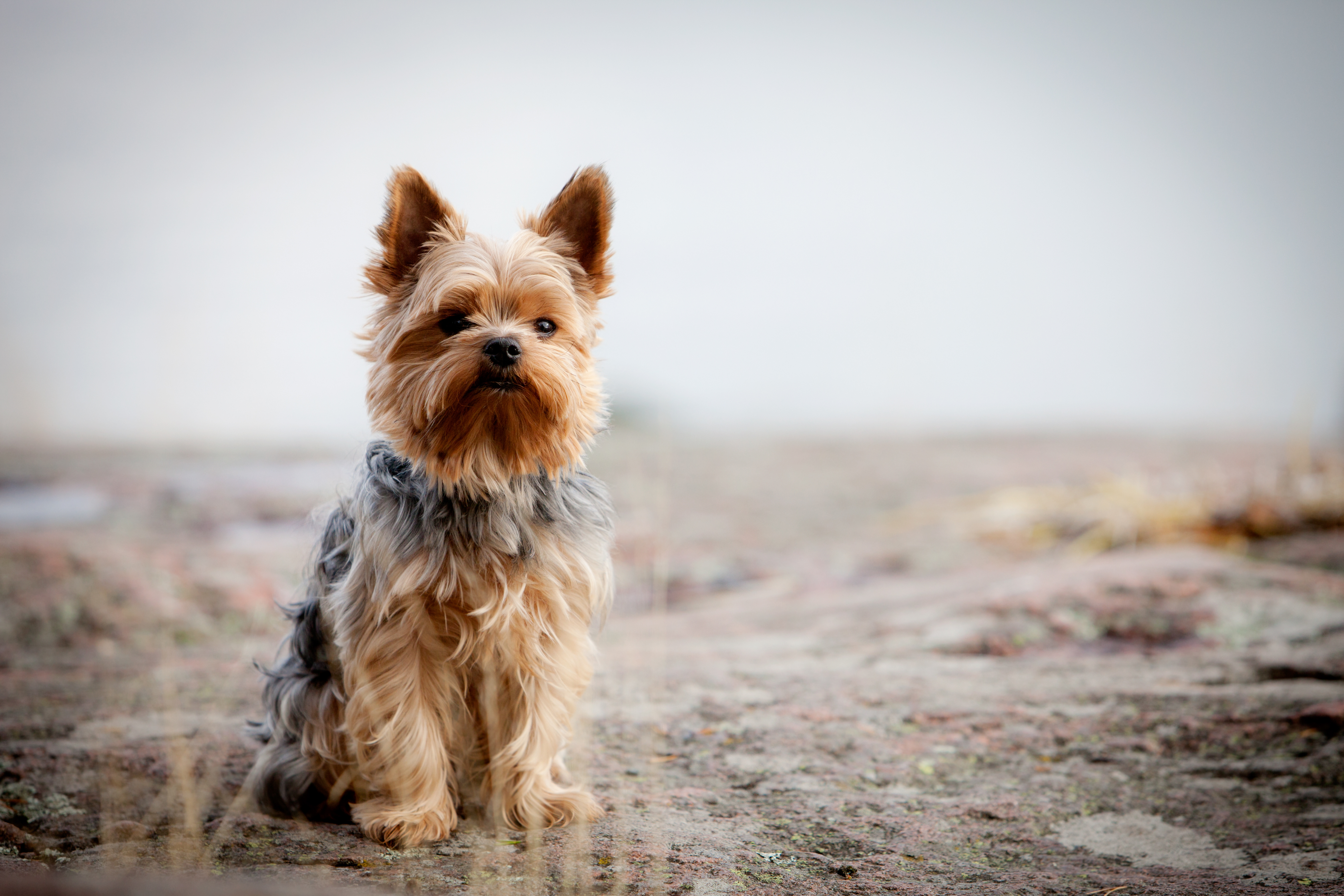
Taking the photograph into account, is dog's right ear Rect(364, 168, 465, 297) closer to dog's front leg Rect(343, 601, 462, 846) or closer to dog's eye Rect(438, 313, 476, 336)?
dog's eye Rect(438, 313, 476, 336)

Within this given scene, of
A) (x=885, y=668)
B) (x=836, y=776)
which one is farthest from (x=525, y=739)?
(x=885, y=668)

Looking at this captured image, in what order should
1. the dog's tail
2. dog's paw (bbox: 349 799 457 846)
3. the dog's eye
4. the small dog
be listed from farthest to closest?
the dog's tail < the dog's eye < the small dog < dog's paw (bbox: 349 799 457 846)

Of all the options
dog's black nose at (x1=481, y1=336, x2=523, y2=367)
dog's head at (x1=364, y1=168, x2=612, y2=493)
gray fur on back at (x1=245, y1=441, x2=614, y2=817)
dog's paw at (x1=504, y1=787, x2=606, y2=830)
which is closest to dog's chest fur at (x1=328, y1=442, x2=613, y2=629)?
gray fur on back at (x1=245, y1=441, x2=614, y2=817)

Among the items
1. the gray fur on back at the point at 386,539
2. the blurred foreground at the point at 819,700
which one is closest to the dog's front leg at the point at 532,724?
the blurred foreground at the point at 819,700

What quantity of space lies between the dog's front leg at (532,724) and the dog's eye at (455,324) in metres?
1.29

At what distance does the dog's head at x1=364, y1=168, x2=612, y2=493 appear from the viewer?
3.51m

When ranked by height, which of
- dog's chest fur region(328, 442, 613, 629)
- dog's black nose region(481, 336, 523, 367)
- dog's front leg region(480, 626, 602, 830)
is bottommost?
dog's front leg region(480, 626, 602, 830)

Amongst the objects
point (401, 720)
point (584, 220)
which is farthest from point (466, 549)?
point (584, 220)

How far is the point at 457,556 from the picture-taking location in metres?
3.47

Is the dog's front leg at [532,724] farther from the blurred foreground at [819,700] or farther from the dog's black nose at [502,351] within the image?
the dog's black nose at [502,351]

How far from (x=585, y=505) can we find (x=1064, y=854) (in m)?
2.36

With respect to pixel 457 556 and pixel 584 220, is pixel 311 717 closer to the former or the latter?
pixel 457 556

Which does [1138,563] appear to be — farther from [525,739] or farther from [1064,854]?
[525,739]

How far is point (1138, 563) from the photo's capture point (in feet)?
23.7
